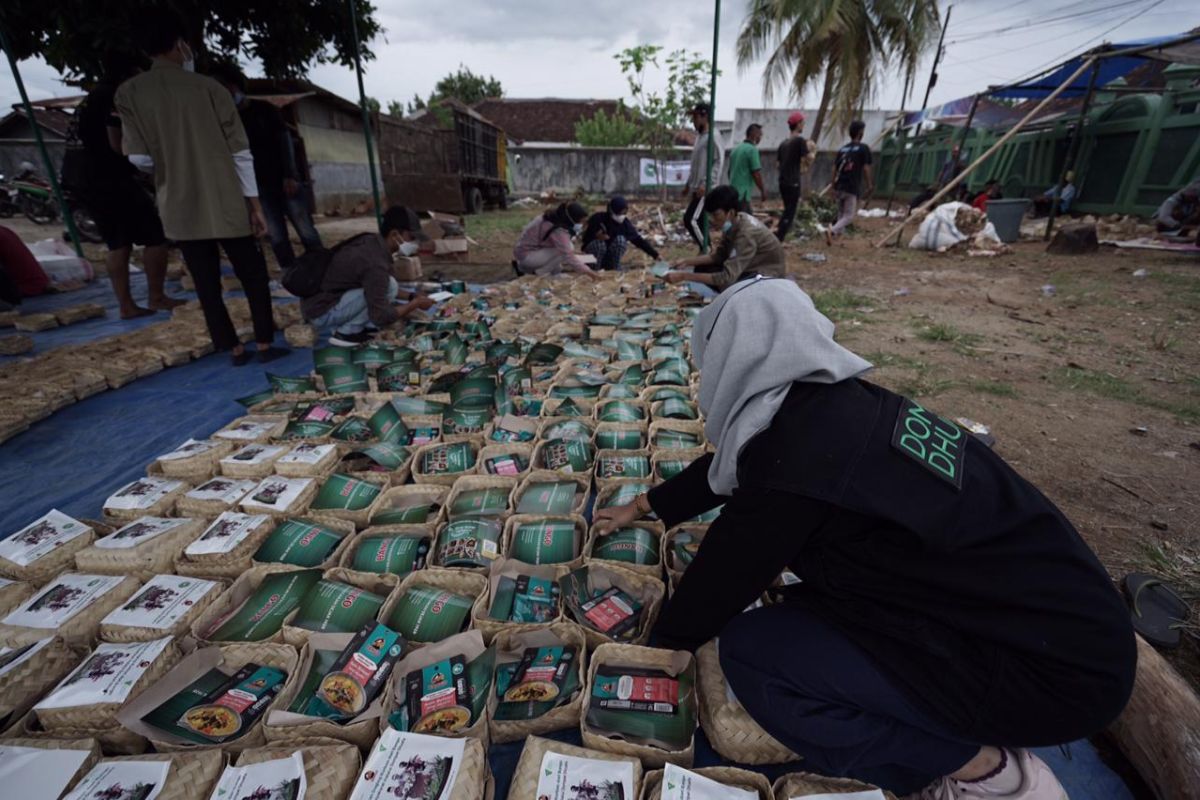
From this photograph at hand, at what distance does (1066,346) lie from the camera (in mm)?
3912

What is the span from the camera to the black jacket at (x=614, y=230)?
→ 575cm

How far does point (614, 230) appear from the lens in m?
5.87

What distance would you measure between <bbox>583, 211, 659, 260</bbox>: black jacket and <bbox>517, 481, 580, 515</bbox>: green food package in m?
4.21

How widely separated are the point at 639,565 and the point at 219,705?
101 cm

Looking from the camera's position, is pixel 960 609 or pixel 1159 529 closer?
pixel 960 609

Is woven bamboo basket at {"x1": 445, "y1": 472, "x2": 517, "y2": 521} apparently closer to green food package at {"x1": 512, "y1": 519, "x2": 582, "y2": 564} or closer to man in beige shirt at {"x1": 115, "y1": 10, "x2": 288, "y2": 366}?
green food package at {"x1": 512, "y1": 519, "x2": 582, "y2": 564}

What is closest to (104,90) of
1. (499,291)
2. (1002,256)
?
(499,291)

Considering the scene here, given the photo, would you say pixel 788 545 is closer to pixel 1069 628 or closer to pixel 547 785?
pixel 1069 628

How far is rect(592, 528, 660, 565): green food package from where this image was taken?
5.21ft

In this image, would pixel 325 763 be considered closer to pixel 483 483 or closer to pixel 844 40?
pixel 483 483

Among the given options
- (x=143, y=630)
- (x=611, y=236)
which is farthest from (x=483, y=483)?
(x=611, y=236)

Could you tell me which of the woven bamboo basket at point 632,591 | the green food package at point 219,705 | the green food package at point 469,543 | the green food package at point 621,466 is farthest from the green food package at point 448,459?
the green food package at point 219,705

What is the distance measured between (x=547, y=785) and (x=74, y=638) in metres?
1.22

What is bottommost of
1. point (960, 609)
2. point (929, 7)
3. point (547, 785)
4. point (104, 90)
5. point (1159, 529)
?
point (1159, 529)
